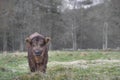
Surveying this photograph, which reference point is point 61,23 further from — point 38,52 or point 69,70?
point 38,52

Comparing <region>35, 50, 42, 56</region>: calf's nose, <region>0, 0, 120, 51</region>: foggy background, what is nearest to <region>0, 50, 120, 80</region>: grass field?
<region>35, 50, 42, 56</region>: calf's nose

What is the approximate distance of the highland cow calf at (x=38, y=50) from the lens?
9.45 m

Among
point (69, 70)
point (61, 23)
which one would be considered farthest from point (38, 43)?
point (61, 23)

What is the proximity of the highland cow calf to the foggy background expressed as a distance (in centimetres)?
3010

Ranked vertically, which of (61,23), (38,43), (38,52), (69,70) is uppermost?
(61,23)

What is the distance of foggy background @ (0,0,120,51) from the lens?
43272mm

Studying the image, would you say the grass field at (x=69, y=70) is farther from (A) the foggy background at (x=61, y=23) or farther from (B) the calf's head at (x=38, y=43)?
(A) the foggy background at (x=61, y=23)

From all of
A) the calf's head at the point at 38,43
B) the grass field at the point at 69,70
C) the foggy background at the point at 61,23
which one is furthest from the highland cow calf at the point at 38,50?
the foggy background at the point at 61,23

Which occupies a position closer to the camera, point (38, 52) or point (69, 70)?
point (38, 52)

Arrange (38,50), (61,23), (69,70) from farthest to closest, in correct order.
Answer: (61,23) < (69,70) < (38,50)

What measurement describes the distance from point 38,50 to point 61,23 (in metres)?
37.7

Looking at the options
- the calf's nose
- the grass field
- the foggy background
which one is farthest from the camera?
the foggy background

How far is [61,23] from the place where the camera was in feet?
154

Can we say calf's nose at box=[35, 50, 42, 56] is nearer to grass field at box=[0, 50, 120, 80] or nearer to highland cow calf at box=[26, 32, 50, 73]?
highland cow calf at box=[26, 32, 50, 73]
